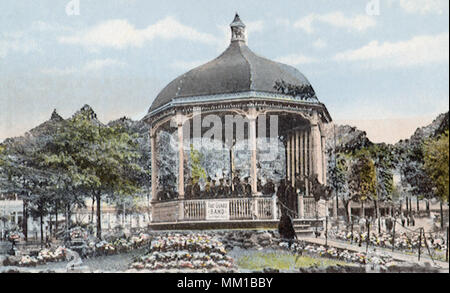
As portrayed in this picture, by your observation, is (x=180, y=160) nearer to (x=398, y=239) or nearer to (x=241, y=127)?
(x=241, y=127)

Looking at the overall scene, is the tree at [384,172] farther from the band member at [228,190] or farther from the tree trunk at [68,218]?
the tree trunk at [68,218]

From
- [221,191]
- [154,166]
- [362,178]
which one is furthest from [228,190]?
[362,178]

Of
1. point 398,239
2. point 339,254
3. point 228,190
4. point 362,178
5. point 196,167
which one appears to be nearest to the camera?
point 398,239

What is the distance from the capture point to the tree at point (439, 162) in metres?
13.9

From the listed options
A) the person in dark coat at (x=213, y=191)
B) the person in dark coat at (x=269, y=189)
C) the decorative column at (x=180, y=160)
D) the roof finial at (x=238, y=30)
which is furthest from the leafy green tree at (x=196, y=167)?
the roof finial at (x=238, y=30)

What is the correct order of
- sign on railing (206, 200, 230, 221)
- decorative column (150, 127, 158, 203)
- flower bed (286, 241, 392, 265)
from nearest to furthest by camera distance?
flower bed (286, 241, 392, 265)
sign on railing (206, 200, 230, 221)
decorative column (150, 127, 158, 203)

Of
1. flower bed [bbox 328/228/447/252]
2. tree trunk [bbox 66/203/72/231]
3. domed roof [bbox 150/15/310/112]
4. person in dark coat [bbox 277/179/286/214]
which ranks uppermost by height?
domed roof [bbox 150/15/310/112]

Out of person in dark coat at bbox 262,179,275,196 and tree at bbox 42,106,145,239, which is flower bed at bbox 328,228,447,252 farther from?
tree at bbox 42,106,145,239

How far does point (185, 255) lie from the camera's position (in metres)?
14.8

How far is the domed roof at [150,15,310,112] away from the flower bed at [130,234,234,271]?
2930 millimetres

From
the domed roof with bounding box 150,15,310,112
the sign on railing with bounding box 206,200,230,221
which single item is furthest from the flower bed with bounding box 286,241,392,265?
the domed roof with bounding box 150,15,310,112

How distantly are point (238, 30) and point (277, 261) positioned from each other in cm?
492

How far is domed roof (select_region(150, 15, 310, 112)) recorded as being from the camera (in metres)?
14.6

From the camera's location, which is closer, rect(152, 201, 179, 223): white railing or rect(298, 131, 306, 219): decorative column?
rect(298, 131, 306, 219): decorative column
